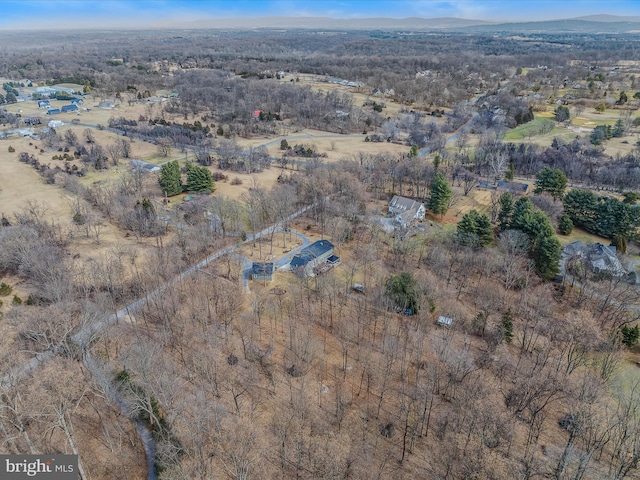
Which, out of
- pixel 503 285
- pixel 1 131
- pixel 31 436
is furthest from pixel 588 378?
pixel 1 131

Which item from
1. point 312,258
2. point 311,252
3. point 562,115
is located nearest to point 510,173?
point 311,252

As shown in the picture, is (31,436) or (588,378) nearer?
(31,436)

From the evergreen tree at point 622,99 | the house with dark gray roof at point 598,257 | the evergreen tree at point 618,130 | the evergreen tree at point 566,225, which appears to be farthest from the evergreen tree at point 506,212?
the evergreen tree at point 622,99

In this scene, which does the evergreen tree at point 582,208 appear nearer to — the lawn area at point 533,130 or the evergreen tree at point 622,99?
the lawn area at point 533,130

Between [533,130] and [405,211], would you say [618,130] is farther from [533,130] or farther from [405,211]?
[405,211]

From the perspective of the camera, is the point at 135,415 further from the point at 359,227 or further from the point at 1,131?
the point at 1,131
